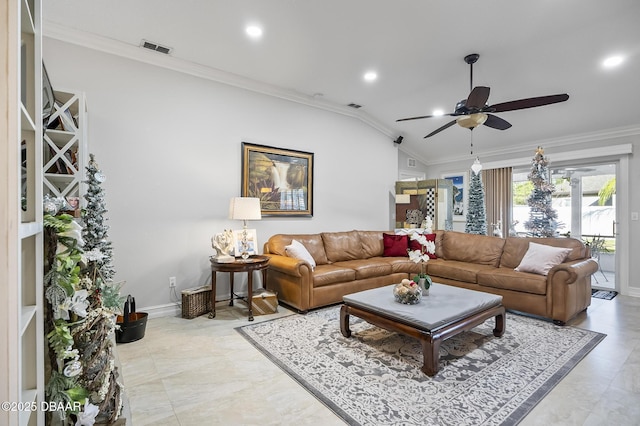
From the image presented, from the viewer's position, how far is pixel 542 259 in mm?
3684

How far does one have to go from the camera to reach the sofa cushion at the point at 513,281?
3.48 metres

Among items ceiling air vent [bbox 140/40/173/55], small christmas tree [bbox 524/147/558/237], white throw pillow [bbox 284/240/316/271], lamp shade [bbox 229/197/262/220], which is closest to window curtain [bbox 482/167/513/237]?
small christmas tree [bbox 524/147/558/237]

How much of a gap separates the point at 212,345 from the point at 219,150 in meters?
2.43

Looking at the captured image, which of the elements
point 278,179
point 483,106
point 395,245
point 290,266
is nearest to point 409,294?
point 290,266

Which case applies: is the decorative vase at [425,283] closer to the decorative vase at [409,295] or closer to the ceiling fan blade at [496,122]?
the decorative vase at [409,295]

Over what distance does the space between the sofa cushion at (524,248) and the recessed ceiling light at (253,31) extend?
4188mm

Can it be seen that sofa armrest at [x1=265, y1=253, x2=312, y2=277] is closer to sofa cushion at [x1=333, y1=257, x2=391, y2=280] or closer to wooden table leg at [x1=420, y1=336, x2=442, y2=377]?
sofa cushion at [x1=333, y1=257, x2=391, y2=280]

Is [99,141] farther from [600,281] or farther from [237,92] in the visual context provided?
[600,281]

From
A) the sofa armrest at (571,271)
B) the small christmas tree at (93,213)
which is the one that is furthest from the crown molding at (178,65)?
the sofa armrest at (571,271)

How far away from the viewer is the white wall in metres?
3.34

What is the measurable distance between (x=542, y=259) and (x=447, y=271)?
111 centimetres

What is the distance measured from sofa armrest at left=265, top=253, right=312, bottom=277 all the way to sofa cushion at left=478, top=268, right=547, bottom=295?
7.25 ft

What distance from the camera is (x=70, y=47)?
10.4 ft

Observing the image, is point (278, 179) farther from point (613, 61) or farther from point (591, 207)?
point (591, 207)
